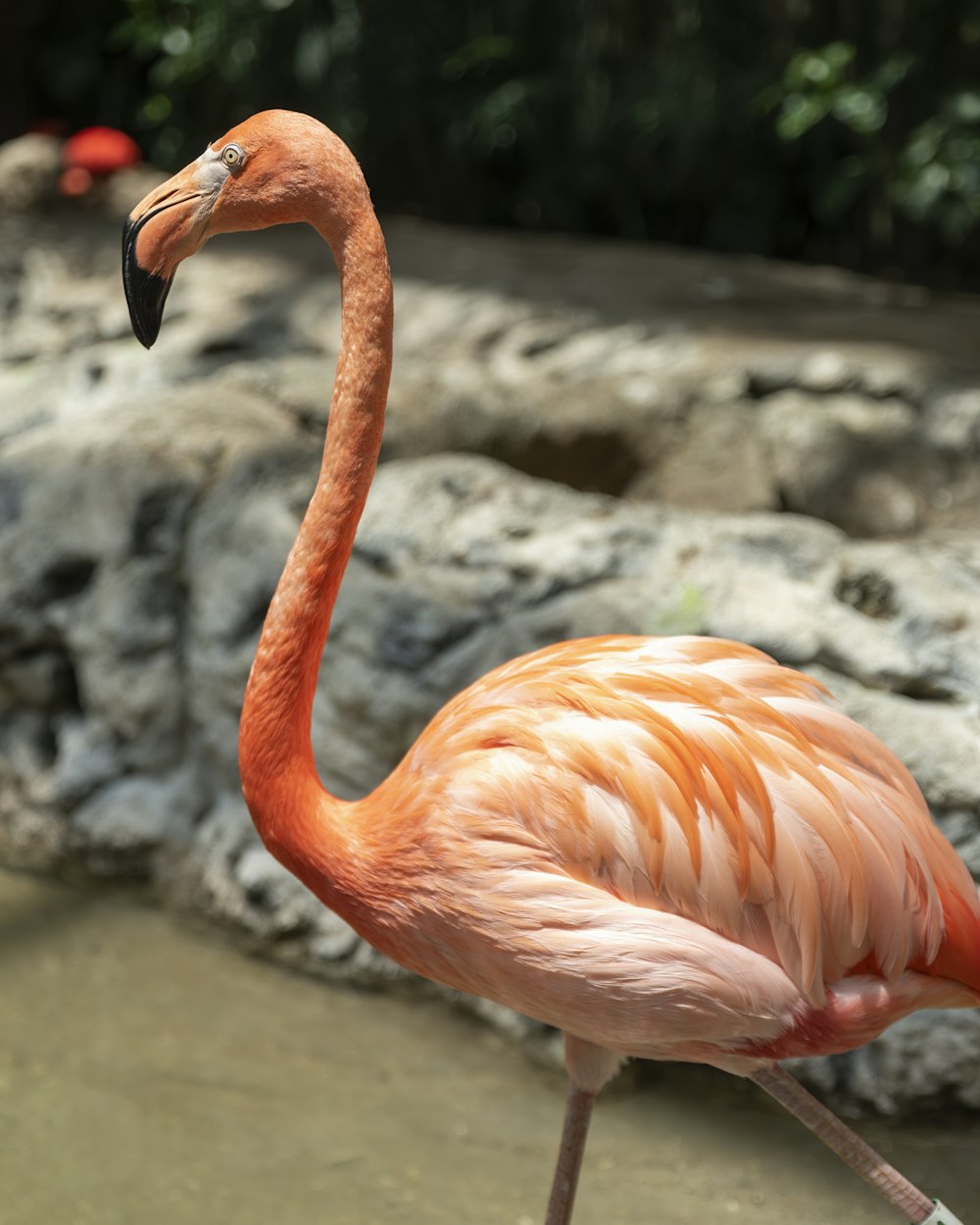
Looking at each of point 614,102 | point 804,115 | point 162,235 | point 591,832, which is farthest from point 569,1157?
point 614,102

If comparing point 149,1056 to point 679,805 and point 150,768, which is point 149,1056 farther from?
point 679,805

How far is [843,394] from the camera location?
3648 mm

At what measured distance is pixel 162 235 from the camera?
1518 millimetres

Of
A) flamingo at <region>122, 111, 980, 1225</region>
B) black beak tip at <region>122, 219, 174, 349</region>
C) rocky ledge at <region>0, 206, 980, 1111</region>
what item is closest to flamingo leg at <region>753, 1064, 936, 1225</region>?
flamingo at <region>122, 111, 980, 1225</region>

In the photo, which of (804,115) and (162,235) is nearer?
(162,235)

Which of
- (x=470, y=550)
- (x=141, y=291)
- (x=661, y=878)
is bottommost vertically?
(x=470, y=550)

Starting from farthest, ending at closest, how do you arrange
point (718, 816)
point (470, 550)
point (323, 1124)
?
point (470, 550)
point (323, 1124)
point (718, 816)

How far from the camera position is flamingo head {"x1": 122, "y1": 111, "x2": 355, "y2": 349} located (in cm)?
154

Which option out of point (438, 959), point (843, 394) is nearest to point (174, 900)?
point (438, 959)

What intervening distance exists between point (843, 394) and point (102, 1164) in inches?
103

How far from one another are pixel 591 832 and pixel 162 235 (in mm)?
833

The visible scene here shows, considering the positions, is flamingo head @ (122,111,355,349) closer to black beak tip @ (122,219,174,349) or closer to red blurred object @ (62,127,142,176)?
black beak tip @ (122,219,174,349)

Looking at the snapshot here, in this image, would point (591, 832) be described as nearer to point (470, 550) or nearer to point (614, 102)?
point (470, 550)

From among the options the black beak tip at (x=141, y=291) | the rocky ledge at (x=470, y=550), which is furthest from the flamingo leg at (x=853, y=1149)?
the black beak tip at (x=141, y=291)
